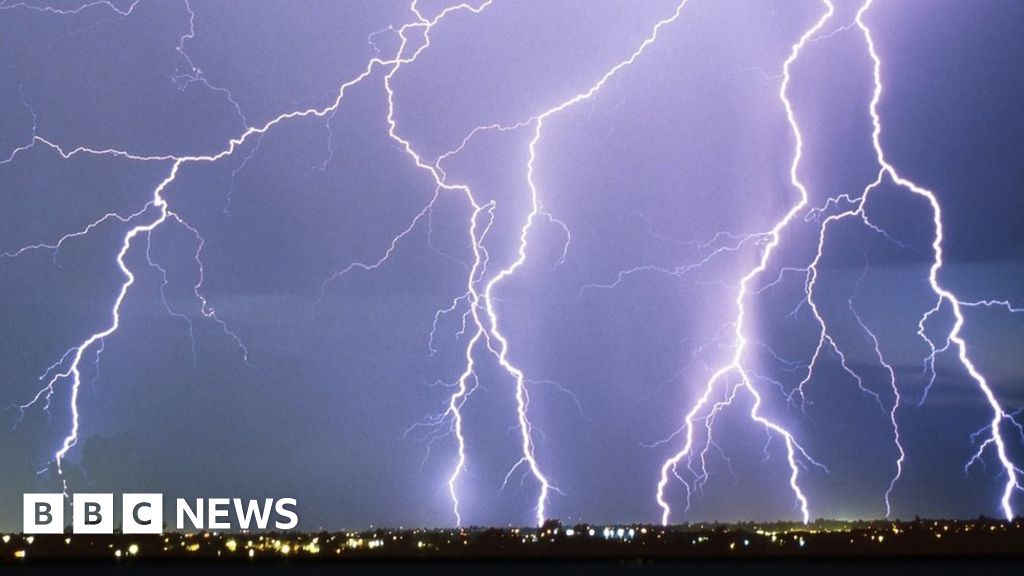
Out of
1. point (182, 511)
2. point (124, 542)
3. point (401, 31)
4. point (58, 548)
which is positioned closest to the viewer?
point (401, 31)

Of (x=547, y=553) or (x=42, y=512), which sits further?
(x=547, y=553)

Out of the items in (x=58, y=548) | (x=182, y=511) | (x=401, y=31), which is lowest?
(x=182, y=511)

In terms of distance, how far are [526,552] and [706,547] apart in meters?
5.86

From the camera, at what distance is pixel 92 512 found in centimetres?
1827

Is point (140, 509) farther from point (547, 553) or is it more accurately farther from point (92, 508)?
point (547, 553)

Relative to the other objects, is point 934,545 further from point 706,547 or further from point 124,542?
point 124,542

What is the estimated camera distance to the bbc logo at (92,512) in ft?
57.1

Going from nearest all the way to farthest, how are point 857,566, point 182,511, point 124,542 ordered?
point 182,511, point 124,542, point 857,566

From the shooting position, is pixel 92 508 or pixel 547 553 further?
pixel 547 553

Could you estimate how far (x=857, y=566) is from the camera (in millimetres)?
32312

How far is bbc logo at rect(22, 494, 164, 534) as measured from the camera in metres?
17.4

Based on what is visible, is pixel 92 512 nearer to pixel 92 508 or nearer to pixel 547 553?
pixel 92 508

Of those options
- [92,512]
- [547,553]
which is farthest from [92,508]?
[547,553]

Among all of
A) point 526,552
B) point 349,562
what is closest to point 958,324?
point 526,552
